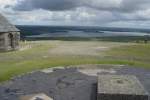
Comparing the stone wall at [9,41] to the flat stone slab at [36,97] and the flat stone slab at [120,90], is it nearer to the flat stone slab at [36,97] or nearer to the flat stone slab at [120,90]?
the flat stone slab at [36,97]

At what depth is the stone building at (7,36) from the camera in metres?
42.0

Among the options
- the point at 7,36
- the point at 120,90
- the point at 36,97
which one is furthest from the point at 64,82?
the point at 7,36

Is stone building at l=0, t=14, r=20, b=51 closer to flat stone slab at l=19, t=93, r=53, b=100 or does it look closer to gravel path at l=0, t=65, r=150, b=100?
gravel path at l=0, t=65, r=150, b=100

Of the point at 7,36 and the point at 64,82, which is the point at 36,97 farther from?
the point at 7,36

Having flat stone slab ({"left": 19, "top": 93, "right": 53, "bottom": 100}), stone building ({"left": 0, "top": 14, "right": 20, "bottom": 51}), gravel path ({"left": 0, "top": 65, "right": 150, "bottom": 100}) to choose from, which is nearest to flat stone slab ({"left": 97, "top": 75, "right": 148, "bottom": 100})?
gravel path ({"left": 0, "top": 65, "right": 150, "bottom": 100})

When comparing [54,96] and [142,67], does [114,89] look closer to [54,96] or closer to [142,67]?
[54,96]

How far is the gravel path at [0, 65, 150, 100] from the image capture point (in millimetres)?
16541

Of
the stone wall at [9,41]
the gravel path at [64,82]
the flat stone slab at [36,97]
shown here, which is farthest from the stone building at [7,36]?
the flat stone slab at [36,97]

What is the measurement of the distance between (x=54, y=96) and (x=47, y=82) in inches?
109

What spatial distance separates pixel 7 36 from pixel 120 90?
101 ft

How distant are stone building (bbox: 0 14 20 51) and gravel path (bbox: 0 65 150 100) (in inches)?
862

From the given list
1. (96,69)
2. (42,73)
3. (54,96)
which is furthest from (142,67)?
(54,96)

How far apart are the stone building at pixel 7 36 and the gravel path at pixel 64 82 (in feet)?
71.9

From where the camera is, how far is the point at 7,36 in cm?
4297
